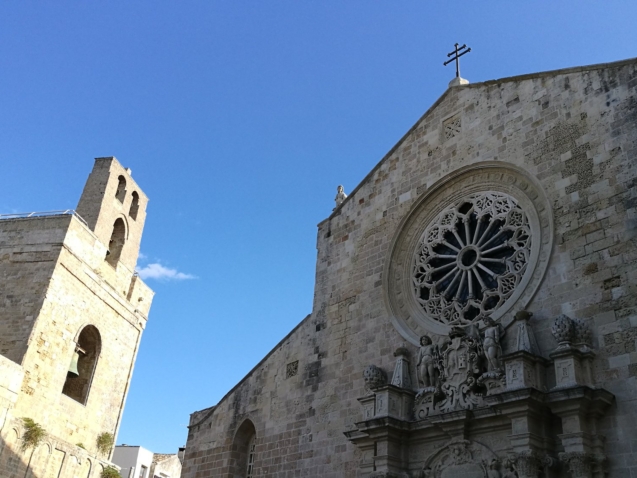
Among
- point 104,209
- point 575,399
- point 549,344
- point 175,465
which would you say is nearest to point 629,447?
point 575,399

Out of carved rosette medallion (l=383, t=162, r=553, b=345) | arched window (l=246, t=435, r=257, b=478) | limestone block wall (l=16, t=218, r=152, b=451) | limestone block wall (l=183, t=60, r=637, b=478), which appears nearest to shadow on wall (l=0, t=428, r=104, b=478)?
limestone block wall (l=16, t=218, r=152, b=451)

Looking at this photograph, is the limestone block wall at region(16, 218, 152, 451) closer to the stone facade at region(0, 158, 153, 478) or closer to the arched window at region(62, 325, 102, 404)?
the stone facade at region(0, 158, 153, 478)

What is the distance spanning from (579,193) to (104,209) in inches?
652

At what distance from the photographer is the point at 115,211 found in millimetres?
22312

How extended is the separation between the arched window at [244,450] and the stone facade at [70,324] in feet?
22.1

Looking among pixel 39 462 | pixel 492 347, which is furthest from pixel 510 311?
pixel 39 462

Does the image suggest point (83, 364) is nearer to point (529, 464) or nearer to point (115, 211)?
point (115, 211)

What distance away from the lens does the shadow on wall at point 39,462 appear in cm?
1572

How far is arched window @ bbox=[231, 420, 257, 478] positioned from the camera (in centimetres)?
1247

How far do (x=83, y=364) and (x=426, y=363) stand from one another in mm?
14185

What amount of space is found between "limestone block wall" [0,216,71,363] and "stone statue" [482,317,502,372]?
42.4 feet

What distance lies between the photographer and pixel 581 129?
996 cm

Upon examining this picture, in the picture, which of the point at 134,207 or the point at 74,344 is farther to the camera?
the point at 134,207

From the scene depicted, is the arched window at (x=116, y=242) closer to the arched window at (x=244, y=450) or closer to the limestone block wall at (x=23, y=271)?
the limestone block wall at (x=23, y=271)
